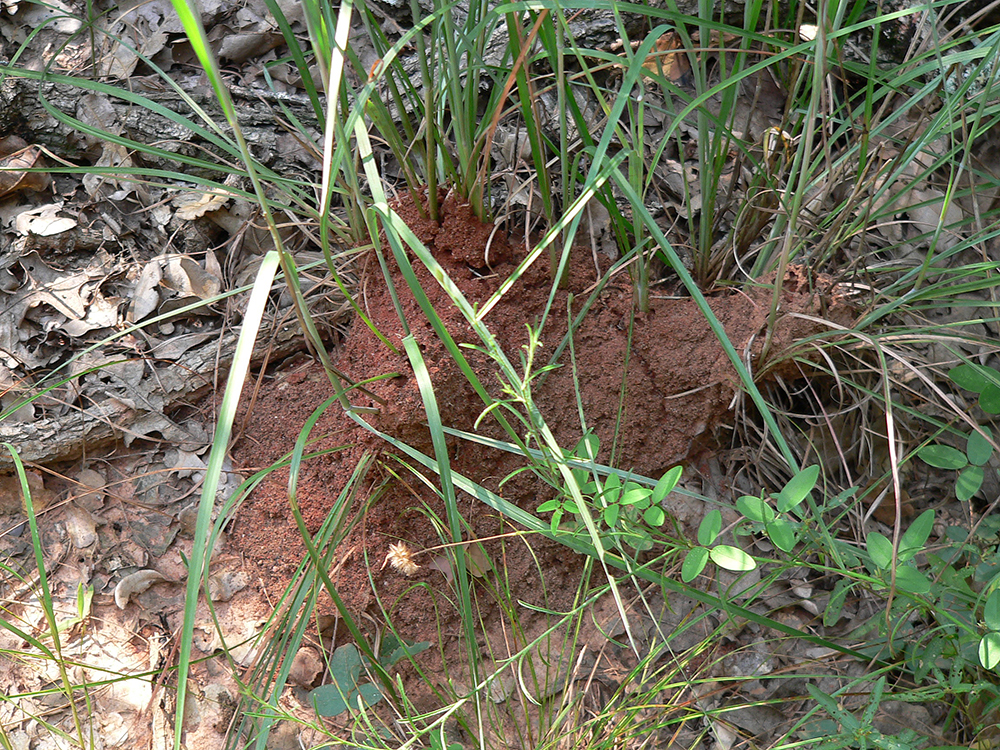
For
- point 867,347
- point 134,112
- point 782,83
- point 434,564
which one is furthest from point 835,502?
point 134,112

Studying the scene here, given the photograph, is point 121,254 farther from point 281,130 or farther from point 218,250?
point 281,130

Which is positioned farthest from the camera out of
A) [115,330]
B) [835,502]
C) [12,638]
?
[115,330]

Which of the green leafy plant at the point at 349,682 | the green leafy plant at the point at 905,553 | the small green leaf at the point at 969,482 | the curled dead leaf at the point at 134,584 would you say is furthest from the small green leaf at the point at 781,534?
the curled dead leaf at the point at 134,584

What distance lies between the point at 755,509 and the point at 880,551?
184mm

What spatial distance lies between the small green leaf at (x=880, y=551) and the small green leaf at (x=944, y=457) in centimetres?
21

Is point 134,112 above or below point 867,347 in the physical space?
above

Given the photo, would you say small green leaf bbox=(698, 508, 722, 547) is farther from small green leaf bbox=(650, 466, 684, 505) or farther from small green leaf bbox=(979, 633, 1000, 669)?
small green leaf bbox=(979, 633, 1000, 669)

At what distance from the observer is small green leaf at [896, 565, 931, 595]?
95cm

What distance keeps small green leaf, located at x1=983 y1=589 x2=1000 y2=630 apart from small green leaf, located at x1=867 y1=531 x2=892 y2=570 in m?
0.13

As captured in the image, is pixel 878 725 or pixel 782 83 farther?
pixel 782 83

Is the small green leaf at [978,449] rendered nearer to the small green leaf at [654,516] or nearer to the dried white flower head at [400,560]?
the small green leaf at [654,516]

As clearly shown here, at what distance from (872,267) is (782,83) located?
0.45 metres

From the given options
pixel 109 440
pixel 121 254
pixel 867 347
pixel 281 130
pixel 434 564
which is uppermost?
pixel 281 130

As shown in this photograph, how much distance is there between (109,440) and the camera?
4.37ft
